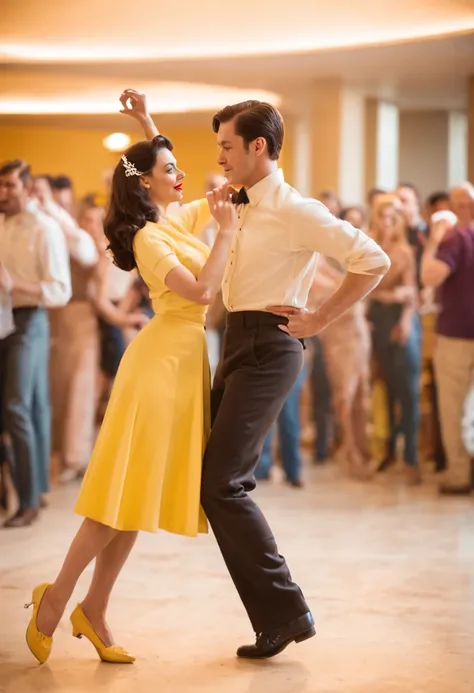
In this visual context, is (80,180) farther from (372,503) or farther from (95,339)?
(372,503)

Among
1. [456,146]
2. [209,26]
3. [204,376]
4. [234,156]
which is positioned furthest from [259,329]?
[456,146]

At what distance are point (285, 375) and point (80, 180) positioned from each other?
9079mm

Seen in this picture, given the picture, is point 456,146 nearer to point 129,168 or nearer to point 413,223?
point 413,223

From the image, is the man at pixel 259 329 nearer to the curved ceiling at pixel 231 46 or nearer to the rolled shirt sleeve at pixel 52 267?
the rolled shirt sleeve at pixel 52 267

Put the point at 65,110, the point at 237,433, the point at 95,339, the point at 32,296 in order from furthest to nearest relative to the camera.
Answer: the point at 65,110, the point at 95,339, the point at 32,296, the point at 237,433

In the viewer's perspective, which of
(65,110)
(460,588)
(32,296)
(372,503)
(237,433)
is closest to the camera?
(237,433)

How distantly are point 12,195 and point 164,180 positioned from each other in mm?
2037

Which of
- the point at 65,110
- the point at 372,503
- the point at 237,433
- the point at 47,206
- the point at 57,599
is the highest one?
the point at 65,110

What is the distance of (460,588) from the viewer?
409 centimetres

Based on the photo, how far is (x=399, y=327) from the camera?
6.31 m

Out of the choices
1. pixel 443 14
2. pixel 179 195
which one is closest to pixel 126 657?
pixel 179 195

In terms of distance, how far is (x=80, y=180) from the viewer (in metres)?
12.0

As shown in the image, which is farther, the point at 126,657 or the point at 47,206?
the point at 47,206

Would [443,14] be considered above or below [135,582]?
above
